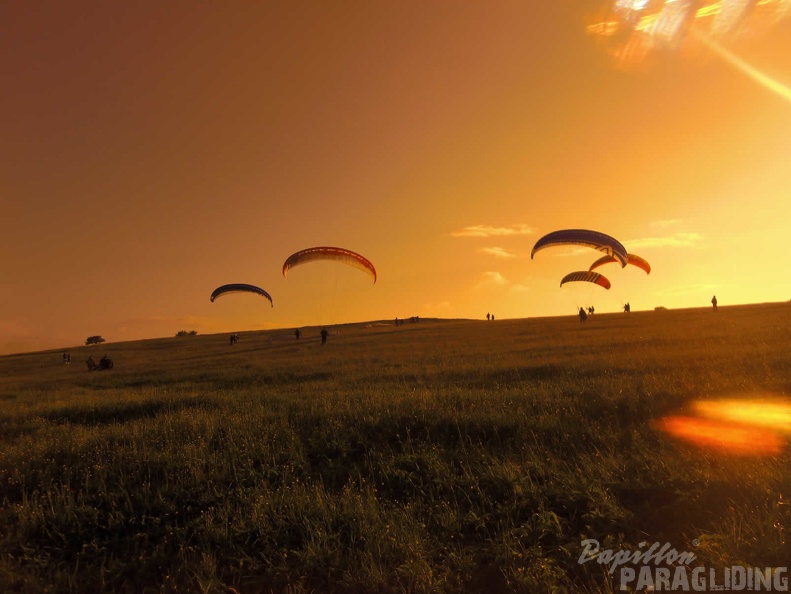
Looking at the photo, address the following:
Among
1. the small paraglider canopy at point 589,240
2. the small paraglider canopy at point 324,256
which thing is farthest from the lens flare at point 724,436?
the small paraglider canopy at point 324,256

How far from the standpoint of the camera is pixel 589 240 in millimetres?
28406

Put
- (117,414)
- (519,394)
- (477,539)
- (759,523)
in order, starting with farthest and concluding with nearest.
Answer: (117,414)
(519,394)
(477,539)
(759,523)

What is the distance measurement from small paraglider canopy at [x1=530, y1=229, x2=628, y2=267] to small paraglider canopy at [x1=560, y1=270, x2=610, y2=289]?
25.4 m

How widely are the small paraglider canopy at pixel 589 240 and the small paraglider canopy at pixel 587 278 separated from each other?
2542 cm

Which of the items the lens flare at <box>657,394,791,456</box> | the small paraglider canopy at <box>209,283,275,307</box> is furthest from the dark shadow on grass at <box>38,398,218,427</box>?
the small paraglider canopy at <box>209,283,275,307</box>

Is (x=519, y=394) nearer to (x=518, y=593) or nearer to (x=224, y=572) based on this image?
(x=518, y=593)

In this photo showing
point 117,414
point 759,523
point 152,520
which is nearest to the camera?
point 759,523

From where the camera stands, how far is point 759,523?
4.28 metres

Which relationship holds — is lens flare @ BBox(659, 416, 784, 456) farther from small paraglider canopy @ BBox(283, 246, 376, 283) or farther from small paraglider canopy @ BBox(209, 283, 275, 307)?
small paraglider canopy @ BBox(209, 283, 275, 307)

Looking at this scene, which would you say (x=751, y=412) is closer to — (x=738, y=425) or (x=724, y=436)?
(x=738, y=425)

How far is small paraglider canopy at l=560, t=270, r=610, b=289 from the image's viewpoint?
54.0 meters

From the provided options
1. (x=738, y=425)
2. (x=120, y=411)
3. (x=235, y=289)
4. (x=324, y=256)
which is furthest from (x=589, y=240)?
(x=235, y=289)


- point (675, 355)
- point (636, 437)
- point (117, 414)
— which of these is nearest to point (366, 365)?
point (117, 414)

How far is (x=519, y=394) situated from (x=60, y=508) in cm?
930
